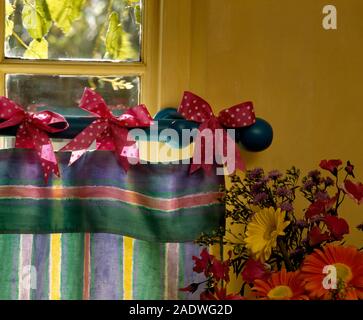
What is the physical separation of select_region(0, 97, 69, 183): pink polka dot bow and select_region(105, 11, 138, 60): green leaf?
0.30 meters

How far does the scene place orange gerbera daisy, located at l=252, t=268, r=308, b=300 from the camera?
1.25m

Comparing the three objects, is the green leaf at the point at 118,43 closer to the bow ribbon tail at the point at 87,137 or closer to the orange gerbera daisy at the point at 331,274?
the bow ribbon tail at the point at 87,137

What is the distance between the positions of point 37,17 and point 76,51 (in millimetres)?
128

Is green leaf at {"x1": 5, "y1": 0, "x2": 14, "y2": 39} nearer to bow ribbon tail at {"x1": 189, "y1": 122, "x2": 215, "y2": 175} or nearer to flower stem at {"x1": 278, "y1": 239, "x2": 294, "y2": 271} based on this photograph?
bow ribbon tail at {"x1": 189, "y1": 122, "x2": 215, "y2": 175}

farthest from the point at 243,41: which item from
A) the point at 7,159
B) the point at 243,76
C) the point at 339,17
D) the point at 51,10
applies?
the point at 7,159

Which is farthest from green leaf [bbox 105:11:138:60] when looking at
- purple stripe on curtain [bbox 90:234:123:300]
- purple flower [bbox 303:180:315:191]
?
purple flower [bbox 303:180:315:191]

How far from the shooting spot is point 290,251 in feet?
4.52

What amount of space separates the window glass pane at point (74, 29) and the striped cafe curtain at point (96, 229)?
0.32 meters

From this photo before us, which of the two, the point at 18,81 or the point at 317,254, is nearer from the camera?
the point at 317,254

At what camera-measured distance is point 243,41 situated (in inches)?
63.6

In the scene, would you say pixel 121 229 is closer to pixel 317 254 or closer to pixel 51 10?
pixel 317 254

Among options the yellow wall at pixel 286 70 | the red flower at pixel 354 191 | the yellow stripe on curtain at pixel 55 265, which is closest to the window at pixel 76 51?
the yellow wall at pixel 286 70

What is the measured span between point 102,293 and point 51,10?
0.71 metres

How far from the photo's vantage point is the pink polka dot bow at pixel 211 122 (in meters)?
1.50
